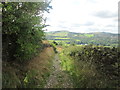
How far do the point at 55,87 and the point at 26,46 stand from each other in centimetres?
323

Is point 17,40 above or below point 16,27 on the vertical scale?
below

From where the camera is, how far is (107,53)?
7715mm

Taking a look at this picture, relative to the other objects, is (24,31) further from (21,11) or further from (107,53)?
(107,53)

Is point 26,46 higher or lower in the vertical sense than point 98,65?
higher

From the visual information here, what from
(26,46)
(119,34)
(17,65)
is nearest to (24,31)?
(26,46)

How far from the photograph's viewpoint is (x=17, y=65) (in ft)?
24.4

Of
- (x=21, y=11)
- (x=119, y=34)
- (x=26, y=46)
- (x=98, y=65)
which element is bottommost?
(x=98, y=65)

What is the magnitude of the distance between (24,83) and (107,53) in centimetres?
564

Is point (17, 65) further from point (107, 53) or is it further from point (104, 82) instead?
point (107, 53)

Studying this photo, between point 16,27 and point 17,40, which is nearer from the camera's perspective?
point 16,27

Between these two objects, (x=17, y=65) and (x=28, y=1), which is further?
(x=17, y=65)

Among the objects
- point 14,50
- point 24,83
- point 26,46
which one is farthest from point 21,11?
point 24,83

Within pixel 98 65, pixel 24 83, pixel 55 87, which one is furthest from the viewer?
pixel 98 65

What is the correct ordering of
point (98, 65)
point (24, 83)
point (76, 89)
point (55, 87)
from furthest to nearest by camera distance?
point (98, 65) < point (55, 87) < point (76, 89) < point (24, 83)
